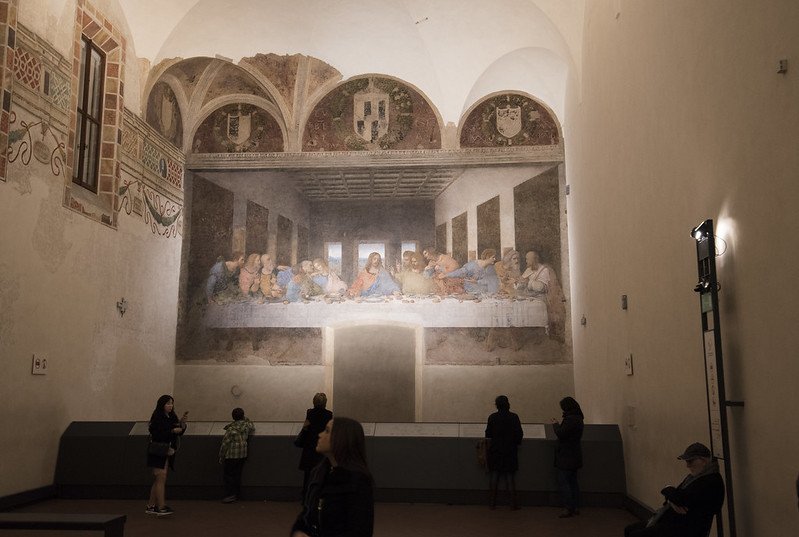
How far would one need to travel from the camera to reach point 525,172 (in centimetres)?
1470

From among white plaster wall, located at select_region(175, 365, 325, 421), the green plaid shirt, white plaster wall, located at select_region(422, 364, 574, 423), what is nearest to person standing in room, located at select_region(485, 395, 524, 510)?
the green plaid shirt

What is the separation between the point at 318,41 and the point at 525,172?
487 cm

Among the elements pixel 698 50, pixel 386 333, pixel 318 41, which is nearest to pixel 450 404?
pixel 386 333

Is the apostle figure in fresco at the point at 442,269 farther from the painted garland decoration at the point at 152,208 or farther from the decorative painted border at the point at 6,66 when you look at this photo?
the decorative painted border at the point at 6,66

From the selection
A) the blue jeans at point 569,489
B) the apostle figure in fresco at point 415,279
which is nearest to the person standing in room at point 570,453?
the blue jeans at point 569,489

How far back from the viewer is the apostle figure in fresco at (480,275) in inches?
561

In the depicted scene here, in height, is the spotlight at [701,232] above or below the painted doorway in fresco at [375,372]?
Answer: above

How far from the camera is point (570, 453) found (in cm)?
843

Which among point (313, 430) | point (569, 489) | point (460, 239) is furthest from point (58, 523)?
point (460, 239)

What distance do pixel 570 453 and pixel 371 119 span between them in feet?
29.0

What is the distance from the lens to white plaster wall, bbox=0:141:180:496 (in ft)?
28.6

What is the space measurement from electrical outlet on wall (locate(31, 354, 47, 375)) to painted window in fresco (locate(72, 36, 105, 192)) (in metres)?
2.66

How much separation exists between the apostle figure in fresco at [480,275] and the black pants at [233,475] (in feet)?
20.9

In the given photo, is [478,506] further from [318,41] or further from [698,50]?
[318,41]
